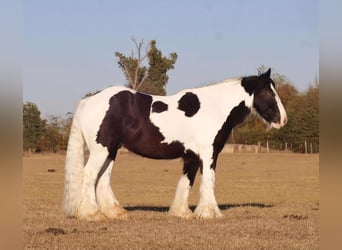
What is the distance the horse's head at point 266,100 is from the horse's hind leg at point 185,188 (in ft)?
5.58

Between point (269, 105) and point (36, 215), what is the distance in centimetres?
501

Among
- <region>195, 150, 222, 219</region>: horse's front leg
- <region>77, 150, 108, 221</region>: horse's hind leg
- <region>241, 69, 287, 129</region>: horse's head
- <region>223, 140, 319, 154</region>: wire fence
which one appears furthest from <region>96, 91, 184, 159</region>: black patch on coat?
<region>223, 140, 319, 154</region>: wire fence

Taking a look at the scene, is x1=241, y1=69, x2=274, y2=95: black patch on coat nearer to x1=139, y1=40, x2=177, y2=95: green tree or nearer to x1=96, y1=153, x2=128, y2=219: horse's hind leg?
x1=96, y1=153, x2=128, y2=219: horse's hind leg

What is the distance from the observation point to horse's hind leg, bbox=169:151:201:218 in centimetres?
1057

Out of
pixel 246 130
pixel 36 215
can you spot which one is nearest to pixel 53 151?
pixel 246 130

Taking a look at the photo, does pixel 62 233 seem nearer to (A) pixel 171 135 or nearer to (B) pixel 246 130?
(A) pixel 171 135

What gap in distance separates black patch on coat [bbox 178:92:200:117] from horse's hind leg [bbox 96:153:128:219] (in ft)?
5.66

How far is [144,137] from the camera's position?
416 inches

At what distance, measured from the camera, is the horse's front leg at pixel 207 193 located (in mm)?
10289

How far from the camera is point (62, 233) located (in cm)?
782

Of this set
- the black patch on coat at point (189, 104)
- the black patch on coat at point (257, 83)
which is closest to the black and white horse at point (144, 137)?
the black patch on coat at point (189, 104)

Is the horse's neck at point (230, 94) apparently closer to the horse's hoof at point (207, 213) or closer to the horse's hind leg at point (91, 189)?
the horse's hoof at point (207, 213)

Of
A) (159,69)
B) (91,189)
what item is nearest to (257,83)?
(91,189)
